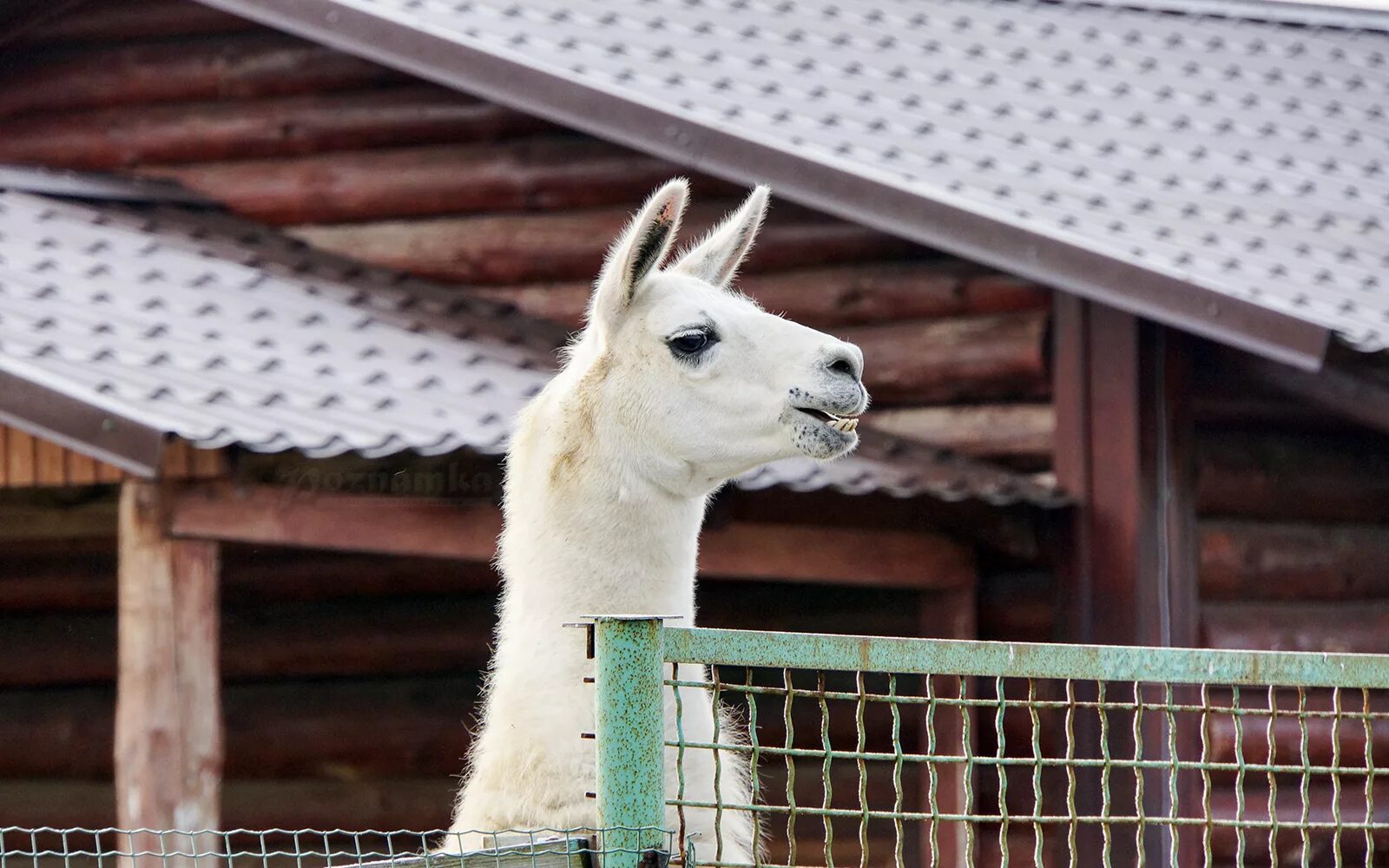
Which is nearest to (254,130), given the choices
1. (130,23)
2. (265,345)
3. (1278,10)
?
(130,23)

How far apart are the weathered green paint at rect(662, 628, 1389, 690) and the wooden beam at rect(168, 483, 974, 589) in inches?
134

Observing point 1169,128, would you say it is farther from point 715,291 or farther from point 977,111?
point 715,291

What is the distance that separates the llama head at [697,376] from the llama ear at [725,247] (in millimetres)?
359

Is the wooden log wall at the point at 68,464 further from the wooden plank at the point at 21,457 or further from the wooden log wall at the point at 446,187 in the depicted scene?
the wooden log wall at the point at 446,187

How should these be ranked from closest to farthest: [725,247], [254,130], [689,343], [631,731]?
[631,731] < [689,343] < [725,247] < [254,130]

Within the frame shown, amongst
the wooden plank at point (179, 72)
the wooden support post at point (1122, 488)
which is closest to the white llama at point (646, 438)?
the wooden support post at point (1122, 488)

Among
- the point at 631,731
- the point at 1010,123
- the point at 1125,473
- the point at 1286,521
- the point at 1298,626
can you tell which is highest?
the point at 1010,123

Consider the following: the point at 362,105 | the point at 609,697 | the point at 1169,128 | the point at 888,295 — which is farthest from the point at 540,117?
the point at 609,697

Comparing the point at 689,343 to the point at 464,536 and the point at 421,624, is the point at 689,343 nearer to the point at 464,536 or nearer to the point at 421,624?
the point at 464,536

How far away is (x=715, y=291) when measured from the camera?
4.11 meters

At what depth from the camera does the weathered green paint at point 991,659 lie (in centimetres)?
240

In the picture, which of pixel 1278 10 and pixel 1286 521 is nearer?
pixel 1286 521

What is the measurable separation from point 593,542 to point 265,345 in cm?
299

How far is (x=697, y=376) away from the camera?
388cm
